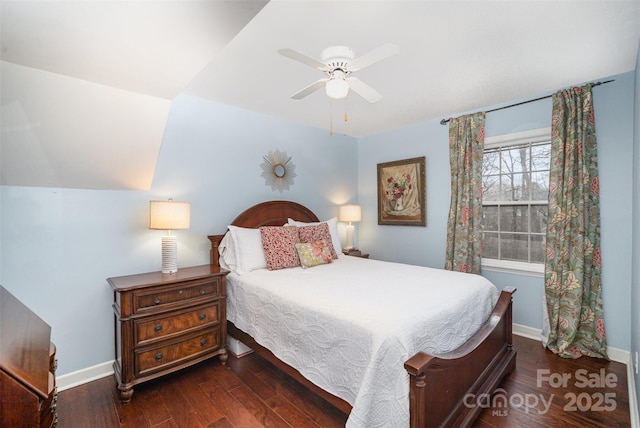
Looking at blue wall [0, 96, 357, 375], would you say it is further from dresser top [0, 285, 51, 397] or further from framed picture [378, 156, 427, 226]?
framed picture [378, 156, 427, 226]

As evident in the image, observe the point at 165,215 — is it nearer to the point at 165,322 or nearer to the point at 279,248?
the point at 165,322

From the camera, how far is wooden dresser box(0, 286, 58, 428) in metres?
0.71

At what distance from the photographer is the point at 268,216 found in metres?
3.44

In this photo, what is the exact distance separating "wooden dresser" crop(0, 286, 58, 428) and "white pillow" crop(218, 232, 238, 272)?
5.71 feet

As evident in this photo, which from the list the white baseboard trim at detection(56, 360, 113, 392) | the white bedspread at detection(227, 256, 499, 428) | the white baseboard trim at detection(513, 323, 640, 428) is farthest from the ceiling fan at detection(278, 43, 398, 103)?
the white baseboard trim at detection(56, 360, 113, 392)

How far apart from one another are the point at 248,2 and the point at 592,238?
3238mm

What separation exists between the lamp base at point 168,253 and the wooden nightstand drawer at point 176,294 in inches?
10.6

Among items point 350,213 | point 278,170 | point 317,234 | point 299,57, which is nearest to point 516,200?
point 350,213

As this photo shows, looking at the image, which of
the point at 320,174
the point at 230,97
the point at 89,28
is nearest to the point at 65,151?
the point at 89,28

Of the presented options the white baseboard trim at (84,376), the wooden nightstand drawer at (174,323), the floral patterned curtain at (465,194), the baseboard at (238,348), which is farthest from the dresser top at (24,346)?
the floral patterned curtain at (465,194)

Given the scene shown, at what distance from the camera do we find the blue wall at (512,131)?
2529 millimetres

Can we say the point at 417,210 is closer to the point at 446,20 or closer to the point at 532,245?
the point at 532,245

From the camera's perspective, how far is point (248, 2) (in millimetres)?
1186

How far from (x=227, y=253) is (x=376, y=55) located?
2.17m
